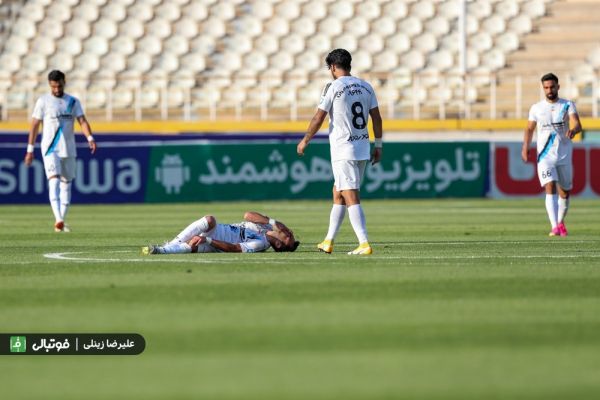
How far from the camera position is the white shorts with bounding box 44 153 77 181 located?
19172mm

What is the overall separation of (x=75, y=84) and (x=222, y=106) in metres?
3.91

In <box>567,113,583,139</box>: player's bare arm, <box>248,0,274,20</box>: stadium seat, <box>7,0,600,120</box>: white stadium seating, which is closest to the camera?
<box>567,113,583,139</box>: player's bare arm

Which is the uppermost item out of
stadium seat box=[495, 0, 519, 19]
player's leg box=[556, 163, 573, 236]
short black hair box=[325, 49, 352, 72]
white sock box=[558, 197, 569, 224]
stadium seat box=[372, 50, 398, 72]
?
stadium seat box=[495, 0, 519, 19]

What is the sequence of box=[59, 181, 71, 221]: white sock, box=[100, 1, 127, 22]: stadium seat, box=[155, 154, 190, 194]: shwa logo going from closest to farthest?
box=[59, 181, 71, 221]: white sock → box=[155, 154, 190, 194]: shwa logo → box=[100, 1, 127, 22]: stadium seat

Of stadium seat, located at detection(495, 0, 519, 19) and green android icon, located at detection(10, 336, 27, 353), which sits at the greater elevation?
stadium seat, located at detection(495, 0, 519, 19)

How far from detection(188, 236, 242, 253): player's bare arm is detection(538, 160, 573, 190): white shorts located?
19.3ft

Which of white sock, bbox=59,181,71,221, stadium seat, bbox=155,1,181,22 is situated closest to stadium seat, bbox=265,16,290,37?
stadium seat, bbox=155,1,181,22

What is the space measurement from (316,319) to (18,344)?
1.86 m

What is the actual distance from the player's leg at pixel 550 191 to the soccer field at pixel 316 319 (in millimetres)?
1993

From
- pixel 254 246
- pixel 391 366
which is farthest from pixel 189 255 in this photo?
pixel 391 366

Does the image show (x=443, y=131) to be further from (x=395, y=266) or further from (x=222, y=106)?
(x=395, y=266)

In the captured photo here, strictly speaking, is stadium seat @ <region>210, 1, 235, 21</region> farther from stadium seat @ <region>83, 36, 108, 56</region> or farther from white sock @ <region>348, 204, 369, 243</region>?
white sock @ <region>348, 204, 369, 243</region>

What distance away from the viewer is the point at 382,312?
8719 mm

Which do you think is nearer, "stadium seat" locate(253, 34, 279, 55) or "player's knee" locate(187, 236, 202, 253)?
"player's knee" locate(187, 236, 202, 253)
